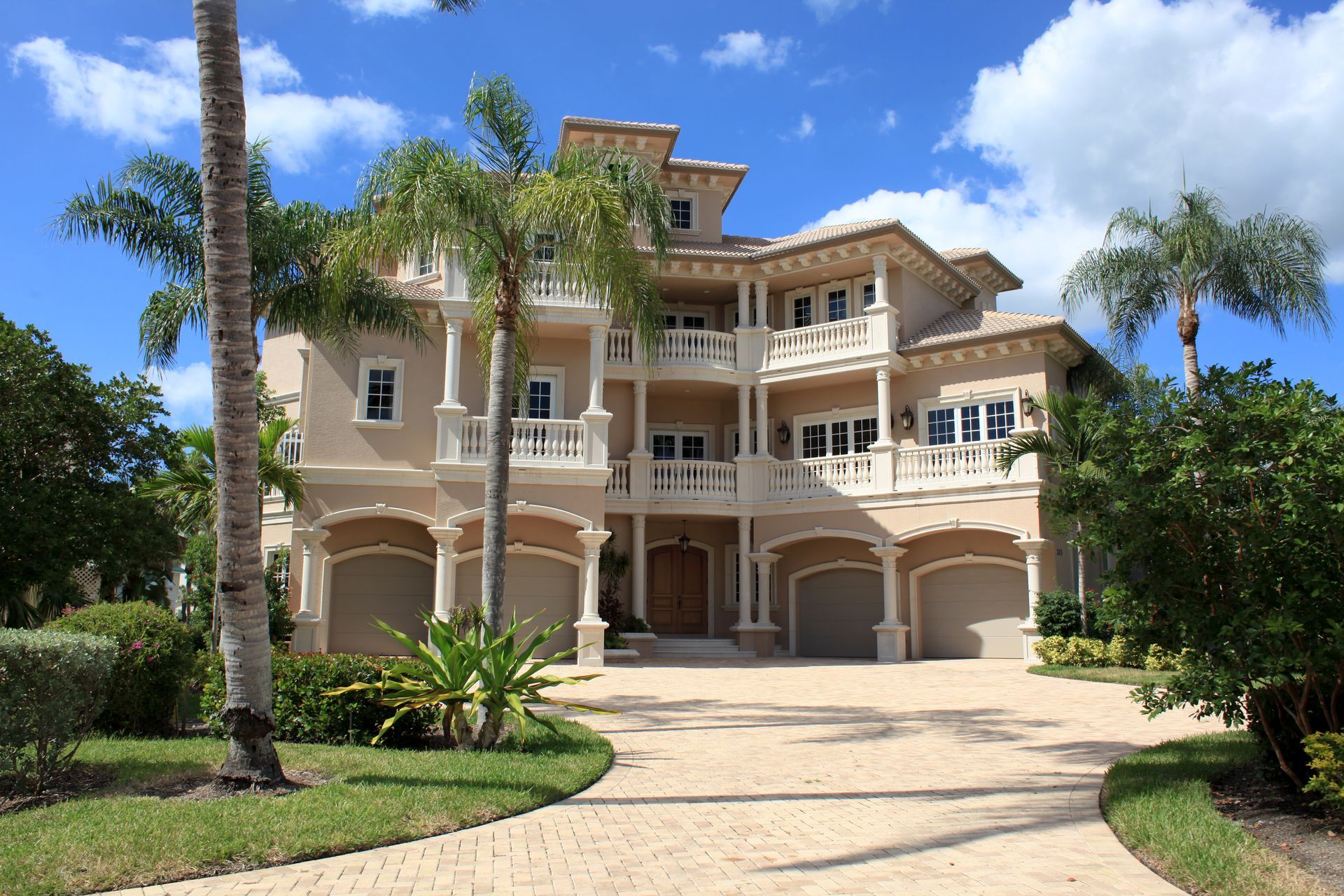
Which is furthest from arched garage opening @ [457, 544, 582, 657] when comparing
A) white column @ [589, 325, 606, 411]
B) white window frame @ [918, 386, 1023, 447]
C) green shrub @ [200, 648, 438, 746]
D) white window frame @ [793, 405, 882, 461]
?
green shrub @ [200, 648, 438, 746]

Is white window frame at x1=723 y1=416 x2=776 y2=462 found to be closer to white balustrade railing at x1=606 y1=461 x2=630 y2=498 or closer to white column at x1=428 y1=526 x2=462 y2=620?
white balustrade railing at x1=606 y1=461 x2=630 y2=498

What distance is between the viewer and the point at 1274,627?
6.56 m

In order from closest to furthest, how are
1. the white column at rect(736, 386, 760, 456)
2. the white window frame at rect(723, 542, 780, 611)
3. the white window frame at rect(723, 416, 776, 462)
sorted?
1. the white column at rect(736, 386, 760, 456)
2. the white window frame at rect(723, 542, 780, 611)
3. the white window frame at rect(723, 416, 776, 462)

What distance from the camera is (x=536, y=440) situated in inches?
867

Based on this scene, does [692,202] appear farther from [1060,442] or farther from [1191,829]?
[1191,829]

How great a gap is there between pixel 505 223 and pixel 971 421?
1449 cm

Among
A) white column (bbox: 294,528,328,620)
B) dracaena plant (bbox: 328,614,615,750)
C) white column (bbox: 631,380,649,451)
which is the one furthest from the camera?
white column (bbox: 631,380,649,451)

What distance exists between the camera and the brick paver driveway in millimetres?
5809

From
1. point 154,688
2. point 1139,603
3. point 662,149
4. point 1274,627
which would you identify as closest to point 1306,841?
point 1274,627

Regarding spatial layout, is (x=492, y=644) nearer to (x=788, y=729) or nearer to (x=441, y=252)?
(x=788, y=729)

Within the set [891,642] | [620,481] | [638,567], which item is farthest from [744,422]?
[891,642]

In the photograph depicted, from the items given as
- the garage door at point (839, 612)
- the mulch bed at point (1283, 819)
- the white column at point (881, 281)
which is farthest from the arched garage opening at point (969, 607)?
the mulch bed at point (1283, 819)

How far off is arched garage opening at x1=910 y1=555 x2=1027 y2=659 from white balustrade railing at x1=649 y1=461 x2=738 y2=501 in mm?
4956

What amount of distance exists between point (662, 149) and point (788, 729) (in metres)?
18.3
